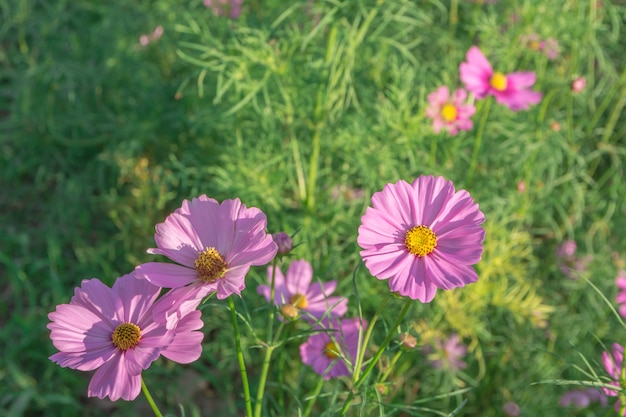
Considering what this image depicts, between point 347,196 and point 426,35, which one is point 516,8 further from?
point 347,196

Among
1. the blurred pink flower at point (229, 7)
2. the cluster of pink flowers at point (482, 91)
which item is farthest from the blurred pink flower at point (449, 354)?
the blurred pink flower at point (229, 7)

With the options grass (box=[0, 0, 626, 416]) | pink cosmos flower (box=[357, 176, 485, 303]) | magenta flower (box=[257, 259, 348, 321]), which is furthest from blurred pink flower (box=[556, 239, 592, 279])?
pink cosmos flower (box=[357, 176, 485, 303])

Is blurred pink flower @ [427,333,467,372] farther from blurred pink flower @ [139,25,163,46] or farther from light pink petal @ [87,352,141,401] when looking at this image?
blurred pink flower @ [139,25,163,46]

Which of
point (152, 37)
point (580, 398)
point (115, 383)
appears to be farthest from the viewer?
point (152, 37)

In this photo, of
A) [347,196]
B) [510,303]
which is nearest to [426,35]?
[347,196]

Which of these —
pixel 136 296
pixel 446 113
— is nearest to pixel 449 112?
pixel 446 113

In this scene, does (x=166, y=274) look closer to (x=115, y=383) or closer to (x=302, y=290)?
(x=115, y=383)

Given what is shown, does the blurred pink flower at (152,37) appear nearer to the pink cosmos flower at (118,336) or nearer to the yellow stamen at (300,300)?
the yellow stamen at (300,300)

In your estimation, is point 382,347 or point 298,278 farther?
point 298,278
